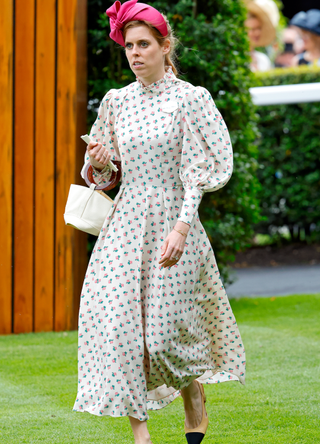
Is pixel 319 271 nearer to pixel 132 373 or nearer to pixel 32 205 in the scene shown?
pixel 32 205

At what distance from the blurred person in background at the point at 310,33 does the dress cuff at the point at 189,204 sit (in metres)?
8.09

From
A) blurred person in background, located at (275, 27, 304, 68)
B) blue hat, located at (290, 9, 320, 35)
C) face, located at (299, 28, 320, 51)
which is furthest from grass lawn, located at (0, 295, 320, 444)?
blurred person in background, located at (275, 27, 304, 68)

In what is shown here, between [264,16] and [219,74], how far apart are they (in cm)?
591

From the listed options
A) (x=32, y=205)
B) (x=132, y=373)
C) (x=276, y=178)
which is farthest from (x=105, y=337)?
(x=276, y=178)

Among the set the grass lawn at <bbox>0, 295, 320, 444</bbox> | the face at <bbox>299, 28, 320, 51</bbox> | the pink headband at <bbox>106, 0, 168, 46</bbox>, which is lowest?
the grass lawn at <bbox>0, 295, 320, 444</bbox>

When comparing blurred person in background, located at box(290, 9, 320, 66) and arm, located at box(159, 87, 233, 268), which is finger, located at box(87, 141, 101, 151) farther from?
blurred person in background, located at box(290, 9, 320, 66)

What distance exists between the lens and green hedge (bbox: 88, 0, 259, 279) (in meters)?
6.17

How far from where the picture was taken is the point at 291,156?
1023 cm

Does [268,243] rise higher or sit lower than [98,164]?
lower

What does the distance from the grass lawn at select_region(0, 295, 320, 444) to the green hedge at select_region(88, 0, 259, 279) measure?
1.31 meters

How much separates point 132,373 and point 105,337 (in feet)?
0.57

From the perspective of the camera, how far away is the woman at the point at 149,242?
273 cm

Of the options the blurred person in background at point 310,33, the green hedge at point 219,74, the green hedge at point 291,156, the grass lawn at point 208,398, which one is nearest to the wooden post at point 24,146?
the grass lawn at point 208,398

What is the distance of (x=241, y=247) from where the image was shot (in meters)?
6.85
